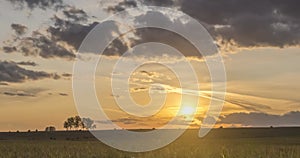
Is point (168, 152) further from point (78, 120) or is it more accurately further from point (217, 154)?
point (78, 120)

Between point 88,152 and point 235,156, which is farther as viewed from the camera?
point 88,152

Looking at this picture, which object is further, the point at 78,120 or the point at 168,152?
the point at 78,120

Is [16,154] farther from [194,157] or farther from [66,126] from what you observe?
[66,126]

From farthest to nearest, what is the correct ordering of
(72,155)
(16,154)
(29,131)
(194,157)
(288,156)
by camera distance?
(29,131) → (16,154) → (72,155) → (194,157) → (288,156)

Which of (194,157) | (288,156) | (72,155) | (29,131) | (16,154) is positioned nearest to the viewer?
(288,156)

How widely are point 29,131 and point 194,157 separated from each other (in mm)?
120700

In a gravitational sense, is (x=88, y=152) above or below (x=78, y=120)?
below

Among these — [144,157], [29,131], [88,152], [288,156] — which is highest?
[29,131]

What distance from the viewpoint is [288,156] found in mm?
25016

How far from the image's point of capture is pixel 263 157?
25359 millimetres

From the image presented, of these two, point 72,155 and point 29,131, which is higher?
point 29,131

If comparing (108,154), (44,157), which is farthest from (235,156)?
(44,157)

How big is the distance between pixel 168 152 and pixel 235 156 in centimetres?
422

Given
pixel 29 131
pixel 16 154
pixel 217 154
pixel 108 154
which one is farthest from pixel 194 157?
pixel 29 131
